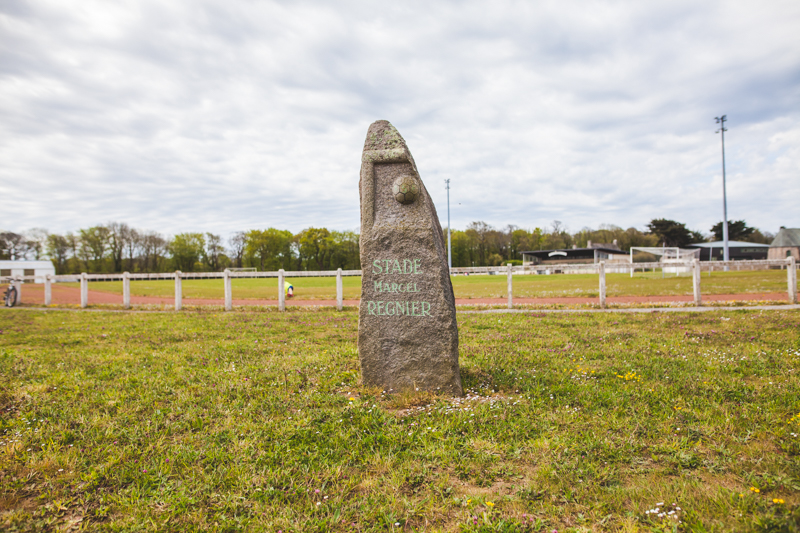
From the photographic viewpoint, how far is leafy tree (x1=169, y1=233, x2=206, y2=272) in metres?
67.7

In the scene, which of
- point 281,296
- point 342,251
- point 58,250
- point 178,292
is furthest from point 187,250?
point 281,296

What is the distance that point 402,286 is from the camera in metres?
4.70

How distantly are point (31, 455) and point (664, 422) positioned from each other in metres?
5.25

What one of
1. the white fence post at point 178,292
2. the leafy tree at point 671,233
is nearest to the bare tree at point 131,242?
the white fence post at point 178,292

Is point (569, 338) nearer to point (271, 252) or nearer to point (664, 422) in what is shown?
point (664, 422)

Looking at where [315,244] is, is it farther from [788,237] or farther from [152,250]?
[788,237]

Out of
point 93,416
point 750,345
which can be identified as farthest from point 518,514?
point 750,345

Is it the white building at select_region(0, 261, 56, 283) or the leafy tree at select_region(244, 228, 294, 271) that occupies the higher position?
the leafy tree at select_region(244, 228, 294, 271)

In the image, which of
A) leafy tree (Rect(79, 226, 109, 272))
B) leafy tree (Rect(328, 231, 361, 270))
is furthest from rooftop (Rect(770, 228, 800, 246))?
leafy tree (Rect(79, 226, 109, 272))

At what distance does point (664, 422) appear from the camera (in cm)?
366

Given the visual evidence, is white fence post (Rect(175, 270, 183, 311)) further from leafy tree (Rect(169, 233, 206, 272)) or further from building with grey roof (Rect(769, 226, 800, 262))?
building with grey roof (Rect(769, 226, 800, 262))

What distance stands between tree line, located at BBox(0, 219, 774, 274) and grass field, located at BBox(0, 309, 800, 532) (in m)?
58.2

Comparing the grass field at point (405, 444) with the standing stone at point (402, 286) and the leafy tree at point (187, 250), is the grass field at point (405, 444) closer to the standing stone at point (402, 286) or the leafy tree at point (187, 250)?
the standing stone at point (402, 286)

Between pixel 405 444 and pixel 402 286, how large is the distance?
5.76 feet
